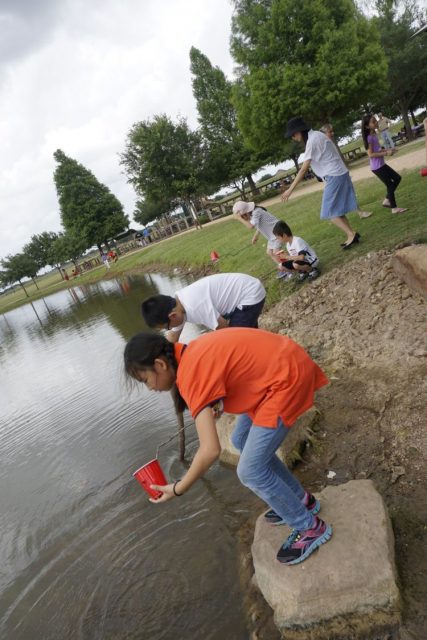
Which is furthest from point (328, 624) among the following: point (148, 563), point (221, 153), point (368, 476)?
point (221, 153)

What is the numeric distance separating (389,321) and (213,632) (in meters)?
3.65

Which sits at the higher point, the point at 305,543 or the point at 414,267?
the point at 414,267

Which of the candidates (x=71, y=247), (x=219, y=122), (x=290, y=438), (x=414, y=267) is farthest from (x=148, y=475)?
(x=71, y=247)

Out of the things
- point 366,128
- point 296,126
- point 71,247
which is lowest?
point 366,128

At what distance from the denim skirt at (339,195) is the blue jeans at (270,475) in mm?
5185

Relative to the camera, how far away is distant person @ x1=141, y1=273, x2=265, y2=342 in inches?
147

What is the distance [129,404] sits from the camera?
7.43m

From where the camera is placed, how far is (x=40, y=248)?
204 ft

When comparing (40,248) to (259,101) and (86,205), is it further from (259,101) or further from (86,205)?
(259,101)

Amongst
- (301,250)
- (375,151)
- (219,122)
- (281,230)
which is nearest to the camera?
(281,230)

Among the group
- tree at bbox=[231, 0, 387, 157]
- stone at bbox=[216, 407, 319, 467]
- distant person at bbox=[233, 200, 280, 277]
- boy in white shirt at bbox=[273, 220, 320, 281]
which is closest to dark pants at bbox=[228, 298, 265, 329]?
stone at bbox=[216, 407, 319, 467]

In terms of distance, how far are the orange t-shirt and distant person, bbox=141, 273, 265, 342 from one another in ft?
4.47

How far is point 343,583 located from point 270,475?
71cm

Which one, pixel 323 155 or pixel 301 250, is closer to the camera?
pixel 323 155
